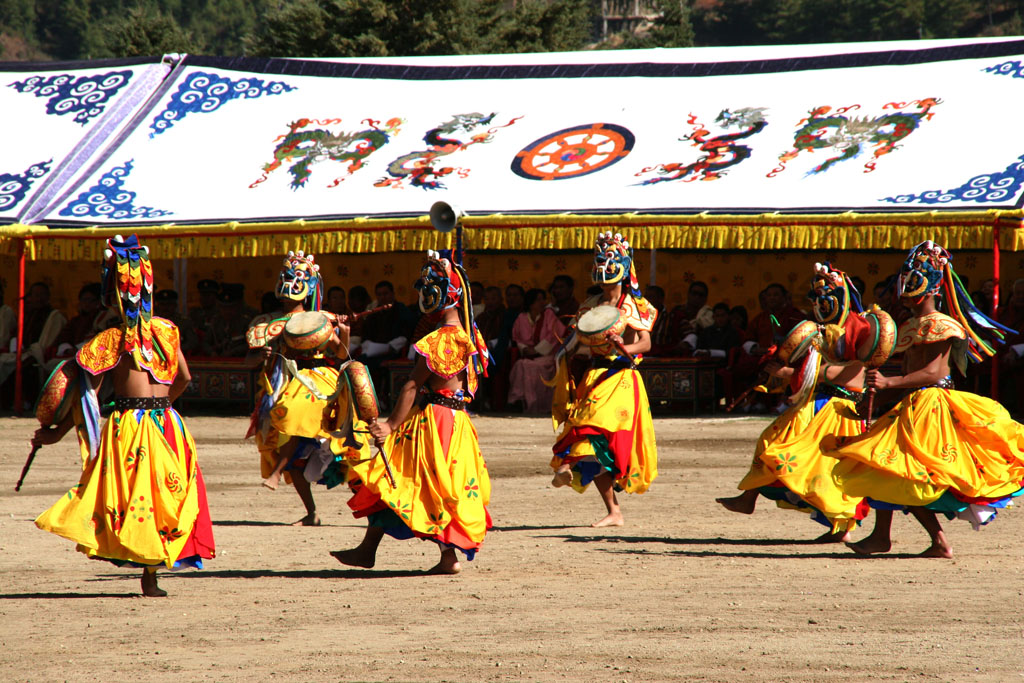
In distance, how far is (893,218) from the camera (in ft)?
49.0

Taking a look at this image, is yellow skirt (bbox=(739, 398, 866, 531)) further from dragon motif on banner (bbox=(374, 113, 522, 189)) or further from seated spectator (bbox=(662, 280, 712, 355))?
dragon motif on banner (bbox=(374, 113, 522, 189))

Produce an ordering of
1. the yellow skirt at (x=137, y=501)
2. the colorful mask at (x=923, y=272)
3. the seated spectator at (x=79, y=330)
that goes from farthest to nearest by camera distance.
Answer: the seated spectator at (x=79, y=330)
the colorful mask at (x=923, y=272)
the yellow skirt at (x=137, y=501)

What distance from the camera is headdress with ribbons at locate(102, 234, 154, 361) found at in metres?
6.91

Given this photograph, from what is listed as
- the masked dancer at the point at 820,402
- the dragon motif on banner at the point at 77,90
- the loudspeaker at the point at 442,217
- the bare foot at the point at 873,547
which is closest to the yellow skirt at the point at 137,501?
the masked dancer at the point at 820,402

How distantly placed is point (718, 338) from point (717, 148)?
7.18 feet

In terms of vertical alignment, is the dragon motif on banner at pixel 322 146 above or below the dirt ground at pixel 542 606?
below

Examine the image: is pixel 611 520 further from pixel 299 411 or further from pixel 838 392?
pixel 299 411

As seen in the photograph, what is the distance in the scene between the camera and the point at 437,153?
17703mm

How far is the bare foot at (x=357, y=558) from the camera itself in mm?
7676

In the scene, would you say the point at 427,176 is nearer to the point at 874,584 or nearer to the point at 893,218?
the point at 893,218

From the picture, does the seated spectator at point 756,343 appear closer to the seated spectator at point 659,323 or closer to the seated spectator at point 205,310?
the seated spectator at point 659,323

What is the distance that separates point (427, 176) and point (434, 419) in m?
10.0

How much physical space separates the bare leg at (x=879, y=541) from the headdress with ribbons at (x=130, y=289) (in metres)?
4.02

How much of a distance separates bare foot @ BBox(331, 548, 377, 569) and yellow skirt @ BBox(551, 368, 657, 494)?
1.76 m
